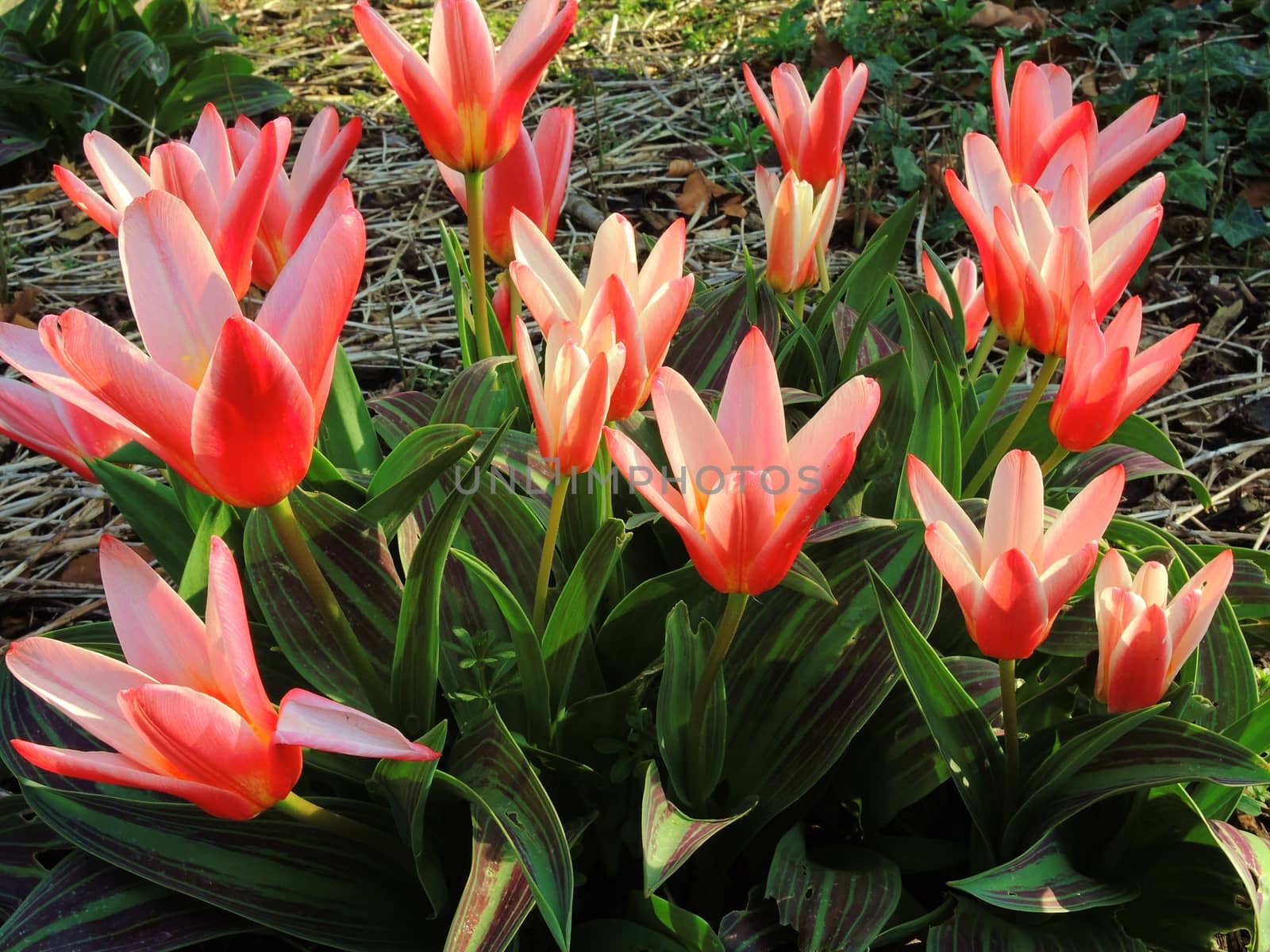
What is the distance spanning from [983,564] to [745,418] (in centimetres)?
26

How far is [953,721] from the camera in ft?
3.66

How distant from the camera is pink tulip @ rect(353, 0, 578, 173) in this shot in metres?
1.19

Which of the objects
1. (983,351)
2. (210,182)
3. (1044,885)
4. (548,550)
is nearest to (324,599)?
(548,550)

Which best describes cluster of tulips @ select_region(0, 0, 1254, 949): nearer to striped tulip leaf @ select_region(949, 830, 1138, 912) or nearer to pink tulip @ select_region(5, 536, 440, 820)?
pink tulip @ select_region(5, 536, 440, 820)

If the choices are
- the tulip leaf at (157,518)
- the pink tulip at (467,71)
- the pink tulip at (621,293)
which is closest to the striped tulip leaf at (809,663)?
the pink tulip at (621,293)

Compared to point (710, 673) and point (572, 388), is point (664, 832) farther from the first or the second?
point (572, 388)

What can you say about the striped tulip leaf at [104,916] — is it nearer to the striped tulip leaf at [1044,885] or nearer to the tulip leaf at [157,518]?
the tulip leaf at [157,518]

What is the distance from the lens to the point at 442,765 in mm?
1184

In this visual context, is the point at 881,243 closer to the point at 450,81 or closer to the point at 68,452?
the point at 450,81

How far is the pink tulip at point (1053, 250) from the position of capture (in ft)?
3.83

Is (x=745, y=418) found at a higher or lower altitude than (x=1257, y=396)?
higher

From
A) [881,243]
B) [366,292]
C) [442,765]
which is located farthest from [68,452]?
[366,292]

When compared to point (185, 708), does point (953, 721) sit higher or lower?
lower

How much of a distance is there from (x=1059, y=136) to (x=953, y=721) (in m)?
0.74
